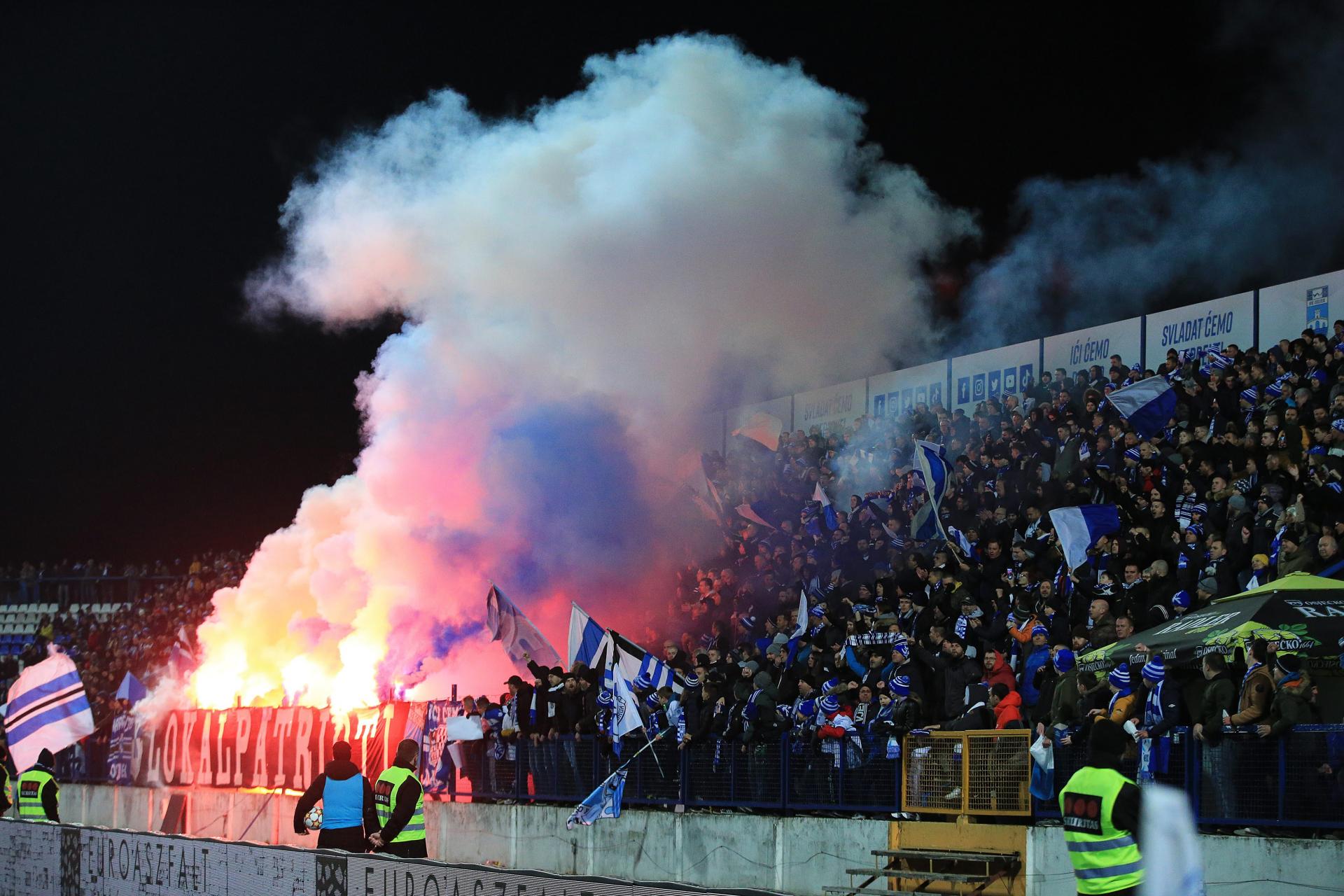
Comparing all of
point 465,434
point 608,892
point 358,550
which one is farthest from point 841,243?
point 608,892

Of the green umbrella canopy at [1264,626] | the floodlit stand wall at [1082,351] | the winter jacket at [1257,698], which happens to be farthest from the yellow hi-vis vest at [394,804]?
the floodlit stand wall at [1082,351]

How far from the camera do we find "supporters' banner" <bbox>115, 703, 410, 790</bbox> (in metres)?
21.1

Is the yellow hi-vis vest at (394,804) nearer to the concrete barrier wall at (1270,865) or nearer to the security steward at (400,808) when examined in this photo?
the security steward at (400,808)

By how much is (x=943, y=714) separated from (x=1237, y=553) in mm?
3105

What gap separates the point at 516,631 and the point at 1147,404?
884 cm

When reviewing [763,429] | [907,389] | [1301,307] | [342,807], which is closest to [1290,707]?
[342,807]

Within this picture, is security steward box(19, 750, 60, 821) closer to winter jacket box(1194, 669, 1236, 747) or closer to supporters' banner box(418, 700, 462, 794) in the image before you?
supporters' banner box(418, 700, 462, 794)

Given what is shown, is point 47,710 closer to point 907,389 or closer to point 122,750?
point 122,750

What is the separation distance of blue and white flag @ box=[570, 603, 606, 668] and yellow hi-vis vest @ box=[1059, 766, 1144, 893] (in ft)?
40.4

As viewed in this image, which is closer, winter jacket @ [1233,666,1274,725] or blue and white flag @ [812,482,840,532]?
winter jacket @ [1233,666,1274,725]

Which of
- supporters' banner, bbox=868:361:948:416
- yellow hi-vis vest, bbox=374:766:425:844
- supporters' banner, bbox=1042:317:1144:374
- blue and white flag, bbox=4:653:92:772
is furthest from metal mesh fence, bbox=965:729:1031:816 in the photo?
blue and white flag, bbox=4:653:92:772

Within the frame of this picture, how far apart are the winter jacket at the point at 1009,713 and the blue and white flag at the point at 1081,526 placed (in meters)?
3.42

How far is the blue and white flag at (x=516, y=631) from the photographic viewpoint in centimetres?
2198

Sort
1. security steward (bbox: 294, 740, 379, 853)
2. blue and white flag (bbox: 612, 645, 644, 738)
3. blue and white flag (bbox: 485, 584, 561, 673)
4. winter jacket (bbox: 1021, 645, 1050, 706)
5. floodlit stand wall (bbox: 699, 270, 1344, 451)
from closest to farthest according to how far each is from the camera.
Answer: security steward (bbox: 294, 740, 379, 853), winter jacket (bbox: 1021, 645, 1050, 706), blue and white flag (bbox: 612, 645, 644, 738), floodlit stand wall (bbox: 699, 270, 1344, 451), blue and white flag (bbox: 485, 584, 561, 673)
